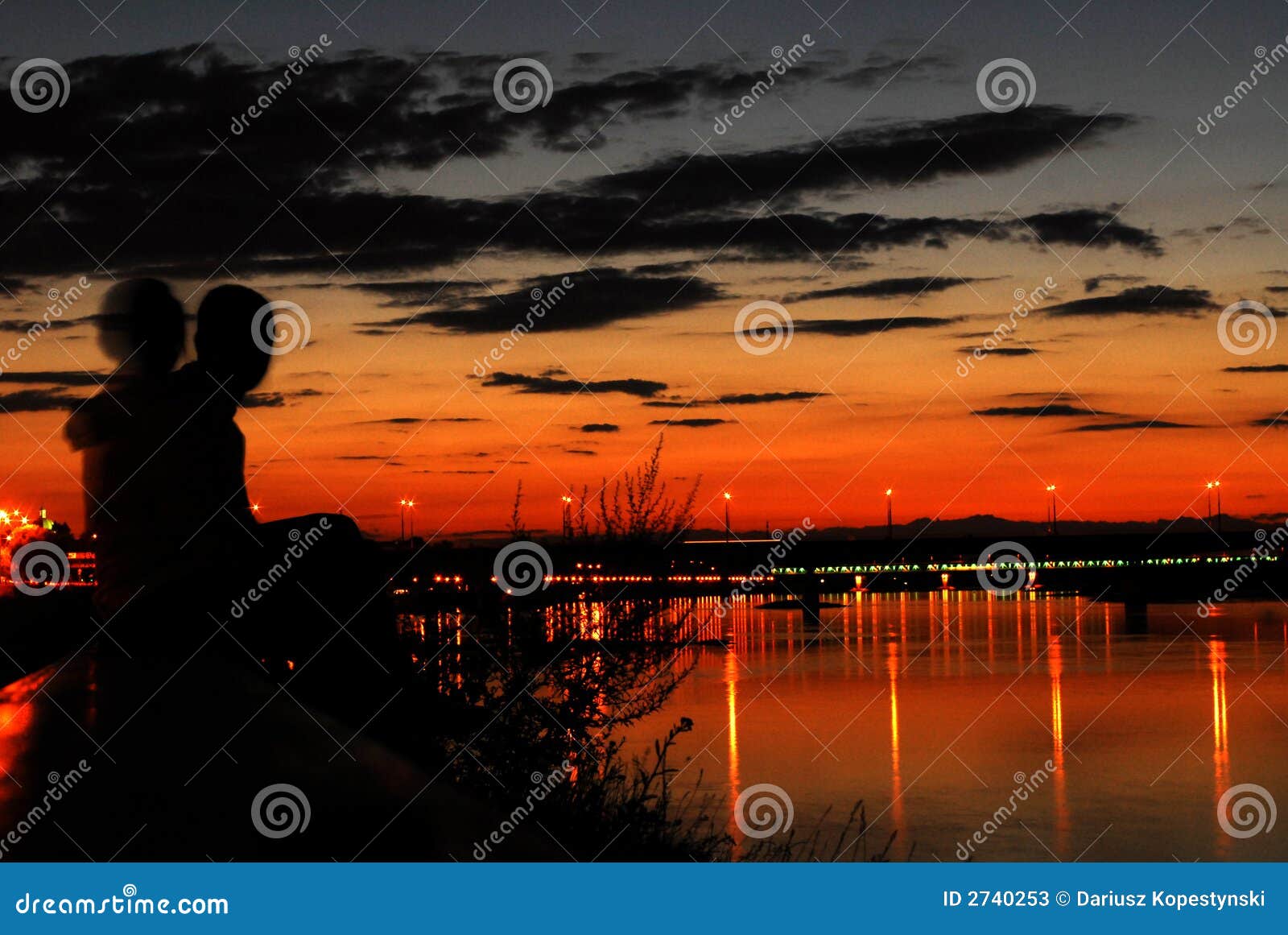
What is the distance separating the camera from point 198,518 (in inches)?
209

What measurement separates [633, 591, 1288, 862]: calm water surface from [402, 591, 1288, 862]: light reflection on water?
11 cm

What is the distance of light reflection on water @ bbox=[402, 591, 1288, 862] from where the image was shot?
27344 millimetres

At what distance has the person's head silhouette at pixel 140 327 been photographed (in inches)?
214

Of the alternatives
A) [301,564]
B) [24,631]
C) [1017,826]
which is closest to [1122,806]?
[1017,826]

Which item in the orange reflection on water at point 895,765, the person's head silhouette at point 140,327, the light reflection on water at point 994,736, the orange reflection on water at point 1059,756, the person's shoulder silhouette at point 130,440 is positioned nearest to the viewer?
the person's shoulder silhouette at point 130,440

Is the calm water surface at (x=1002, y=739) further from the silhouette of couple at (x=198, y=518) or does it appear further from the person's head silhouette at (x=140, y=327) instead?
the person's head silhouette at (x=140, y=327)

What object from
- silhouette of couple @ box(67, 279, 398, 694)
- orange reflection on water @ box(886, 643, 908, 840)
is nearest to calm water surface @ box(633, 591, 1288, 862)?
orange reflection on water @ box(886, 643, 908, 840)

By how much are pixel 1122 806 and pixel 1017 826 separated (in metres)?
3.62

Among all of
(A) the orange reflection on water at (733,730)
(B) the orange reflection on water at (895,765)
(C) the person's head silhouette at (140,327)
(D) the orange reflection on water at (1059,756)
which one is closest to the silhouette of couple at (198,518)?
(C) the person's head silhouette at (140,327)

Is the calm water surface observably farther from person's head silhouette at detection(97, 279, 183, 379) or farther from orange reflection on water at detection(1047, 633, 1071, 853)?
person's head silhouette at detection(97, 279, 183, 379)

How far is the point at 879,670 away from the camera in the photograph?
2432 inches

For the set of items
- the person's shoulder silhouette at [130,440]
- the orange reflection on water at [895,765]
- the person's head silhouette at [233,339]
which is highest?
the orange reflection on water at [895,765]
